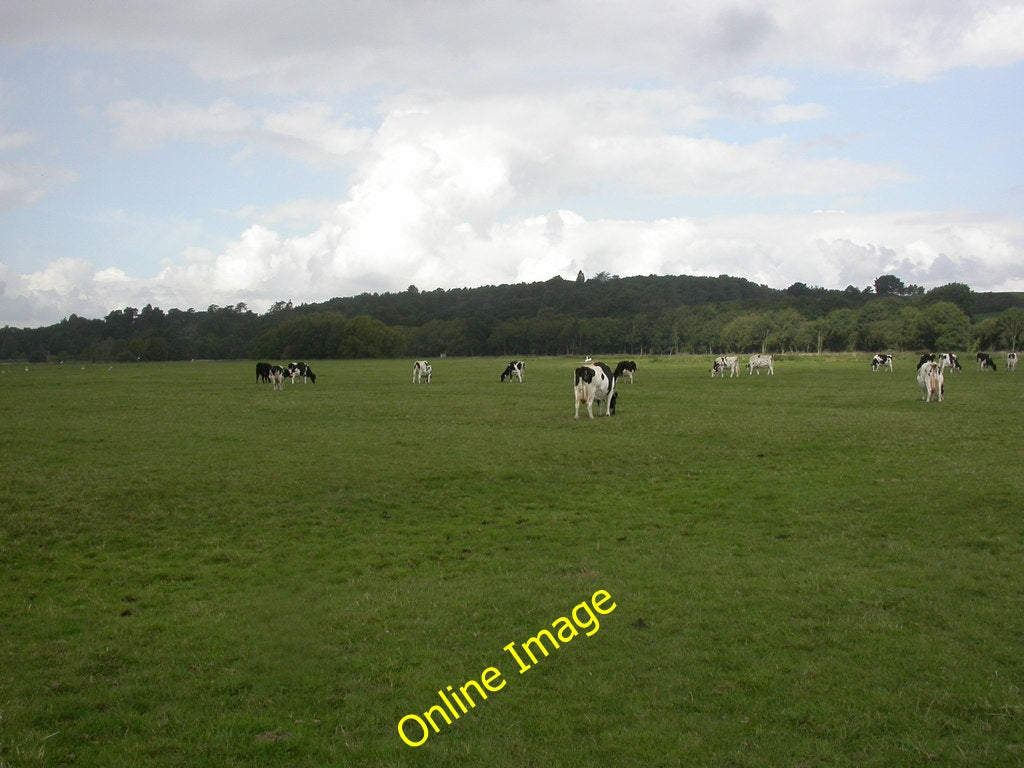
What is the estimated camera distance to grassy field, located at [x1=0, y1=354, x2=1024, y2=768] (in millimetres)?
5676

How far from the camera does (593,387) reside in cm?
2688

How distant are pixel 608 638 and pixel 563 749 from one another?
2173 mm

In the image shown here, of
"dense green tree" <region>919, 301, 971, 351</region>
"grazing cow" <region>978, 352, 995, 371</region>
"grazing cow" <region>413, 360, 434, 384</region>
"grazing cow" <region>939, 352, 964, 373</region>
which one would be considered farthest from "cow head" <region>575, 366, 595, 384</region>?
"dense green tree" <region>919, 301, 971, 351</region>

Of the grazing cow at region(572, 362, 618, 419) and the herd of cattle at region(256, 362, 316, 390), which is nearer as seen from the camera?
the grazing cow at region(572, 362, 618, 419)

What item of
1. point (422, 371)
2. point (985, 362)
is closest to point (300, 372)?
point (422, 371)

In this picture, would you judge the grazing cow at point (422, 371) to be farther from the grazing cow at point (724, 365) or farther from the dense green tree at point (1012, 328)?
the dense green tree at point (1012, 328)

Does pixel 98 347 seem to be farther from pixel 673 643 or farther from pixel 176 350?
pixel 673 643

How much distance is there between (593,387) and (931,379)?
15.6 m

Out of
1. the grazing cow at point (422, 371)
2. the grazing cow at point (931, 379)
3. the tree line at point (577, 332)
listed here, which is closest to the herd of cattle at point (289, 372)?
the grazing cow at point (422, 371)

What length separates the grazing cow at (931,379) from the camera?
30.3 metres

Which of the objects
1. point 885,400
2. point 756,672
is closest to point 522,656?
point 756,672

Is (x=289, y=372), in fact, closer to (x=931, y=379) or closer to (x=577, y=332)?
(x=931, y=379)

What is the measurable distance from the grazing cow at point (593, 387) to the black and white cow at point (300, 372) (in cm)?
2879

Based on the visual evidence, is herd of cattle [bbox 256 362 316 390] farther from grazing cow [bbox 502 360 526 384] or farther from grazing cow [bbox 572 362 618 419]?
grazing cow [bbox 572 362 618 419]
